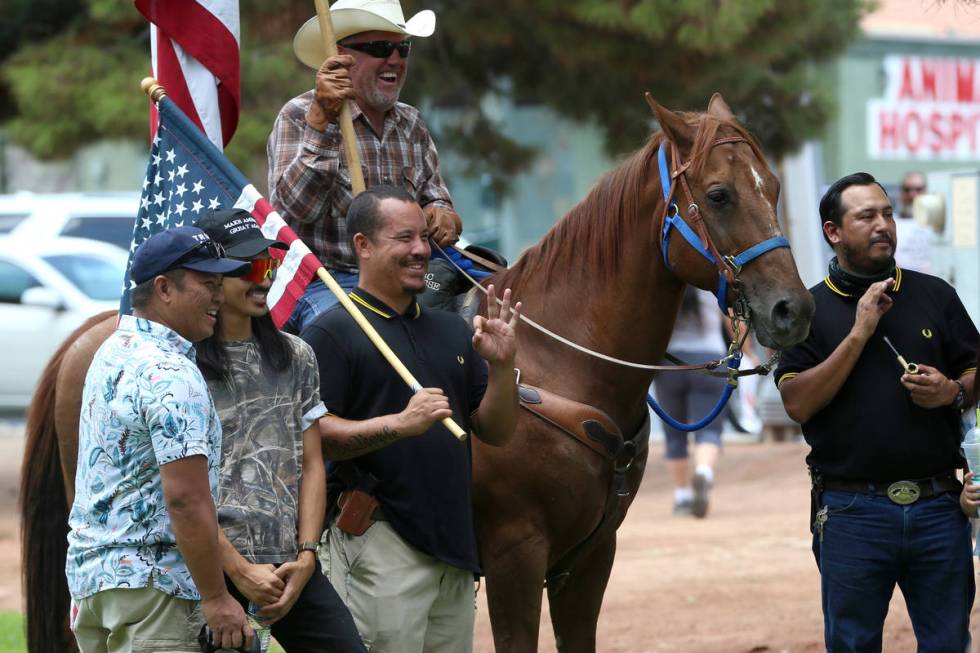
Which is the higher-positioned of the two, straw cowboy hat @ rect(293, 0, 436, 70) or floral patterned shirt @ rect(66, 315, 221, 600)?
straw cowboy hat @ rect(293, 0, 436, 70)

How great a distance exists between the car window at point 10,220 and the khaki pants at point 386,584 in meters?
11.4

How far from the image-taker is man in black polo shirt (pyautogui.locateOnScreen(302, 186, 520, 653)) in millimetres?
4652

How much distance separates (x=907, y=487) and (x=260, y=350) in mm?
2283

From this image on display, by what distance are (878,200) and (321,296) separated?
2.04 m

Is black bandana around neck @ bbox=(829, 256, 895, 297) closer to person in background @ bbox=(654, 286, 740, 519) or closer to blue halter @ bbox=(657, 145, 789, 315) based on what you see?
blue halter @ bbox=(657, 145, 789, 315)

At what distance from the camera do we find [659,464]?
16609 millimetres

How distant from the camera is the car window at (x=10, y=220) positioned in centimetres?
1509

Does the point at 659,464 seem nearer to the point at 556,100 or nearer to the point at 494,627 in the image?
the point at 556,100

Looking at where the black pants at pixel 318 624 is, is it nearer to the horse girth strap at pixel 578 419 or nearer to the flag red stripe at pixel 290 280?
the flag red stripe at pixel 290 280

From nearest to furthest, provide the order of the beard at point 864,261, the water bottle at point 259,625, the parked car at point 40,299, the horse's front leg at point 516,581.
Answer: the water bottle at point 259,625 → the beard at point 864,261 → the horse's front leg at point 516,581 → the parked car at point 40,299

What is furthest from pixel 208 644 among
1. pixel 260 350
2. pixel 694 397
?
pixel 694 397

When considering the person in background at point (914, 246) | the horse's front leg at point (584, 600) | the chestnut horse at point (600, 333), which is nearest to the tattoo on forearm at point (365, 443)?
the chestnut horse at point (600, 333)

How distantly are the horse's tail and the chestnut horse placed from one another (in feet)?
0.78

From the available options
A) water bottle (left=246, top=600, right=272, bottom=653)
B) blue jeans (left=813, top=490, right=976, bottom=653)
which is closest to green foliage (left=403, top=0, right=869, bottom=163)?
blue jeans (left=813, top=490, right=976, bottom=653)
